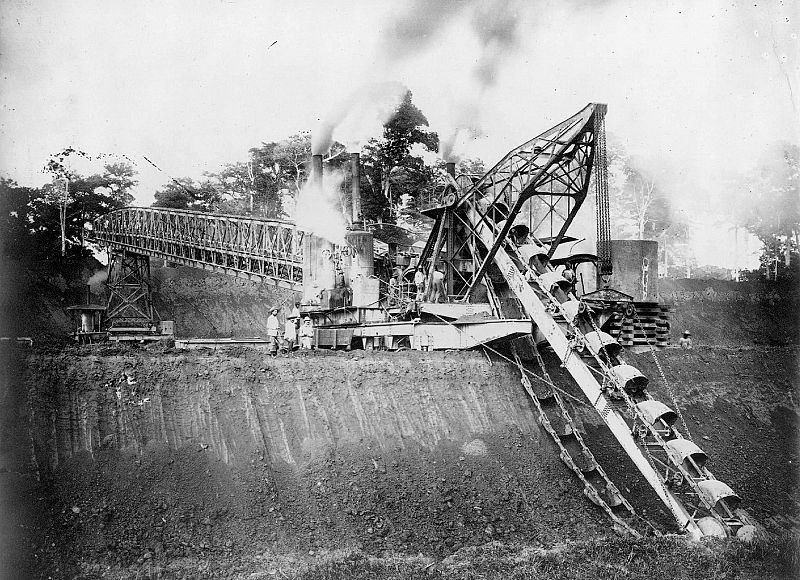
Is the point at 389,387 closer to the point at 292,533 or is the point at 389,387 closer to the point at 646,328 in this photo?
the point at 292,533

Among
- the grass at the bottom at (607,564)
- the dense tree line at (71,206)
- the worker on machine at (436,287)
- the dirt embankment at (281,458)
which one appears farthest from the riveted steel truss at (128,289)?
the grass at the bottom at (607,564)

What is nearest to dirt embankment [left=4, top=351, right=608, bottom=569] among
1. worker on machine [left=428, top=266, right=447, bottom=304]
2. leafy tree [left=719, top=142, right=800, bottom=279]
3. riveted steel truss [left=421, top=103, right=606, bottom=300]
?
worker on machine [left=428, top=266, right=447, bottom=304]

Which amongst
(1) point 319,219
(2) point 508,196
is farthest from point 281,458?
(1) point 319,219

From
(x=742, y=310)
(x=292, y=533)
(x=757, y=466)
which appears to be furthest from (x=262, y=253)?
(x=742, y=310)

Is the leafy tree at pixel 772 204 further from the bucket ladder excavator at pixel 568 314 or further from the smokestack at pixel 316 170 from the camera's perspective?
the smokestack at pixel 316 170

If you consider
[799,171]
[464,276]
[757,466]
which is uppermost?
[799,171]
